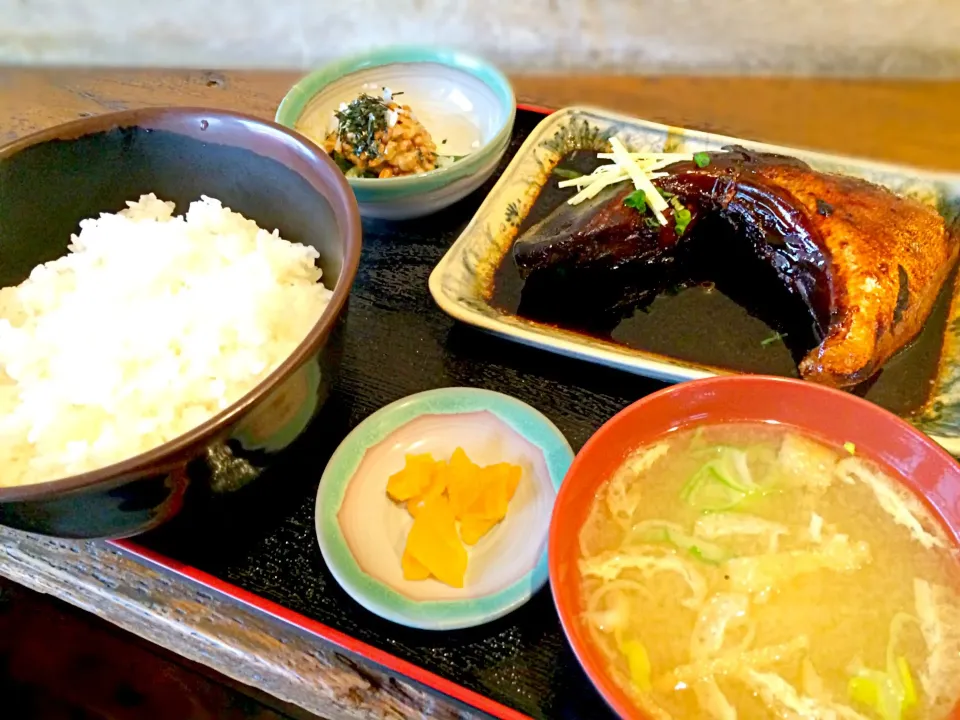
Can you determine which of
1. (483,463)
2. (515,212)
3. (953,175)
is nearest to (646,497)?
(483,463)

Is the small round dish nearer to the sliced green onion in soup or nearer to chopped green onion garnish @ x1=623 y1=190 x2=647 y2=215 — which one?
the sliced green onion in soup

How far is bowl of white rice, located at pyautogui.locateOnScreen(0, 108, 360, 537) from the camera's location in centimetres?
133

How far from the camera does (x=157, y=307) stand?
5.35 ft

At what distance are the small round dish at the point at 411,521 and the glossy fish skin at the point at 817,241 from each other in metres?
0.54

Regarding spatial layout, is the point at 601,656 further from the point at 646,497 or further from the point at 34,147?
the point at 34,147

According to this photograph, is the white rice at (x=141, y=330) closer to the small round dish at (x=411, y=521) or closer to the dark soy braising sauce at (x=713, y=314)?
the small round dish at (x=411, y=521)

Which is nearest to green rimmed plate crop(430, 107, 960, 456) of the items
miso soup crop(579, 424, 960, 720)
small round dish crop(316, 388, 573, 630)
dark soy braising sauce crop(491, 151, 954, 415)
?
dark soy braising sauce crop(491, 151, 954, 415)

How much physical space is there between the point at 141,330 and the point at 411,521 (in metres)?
0.69

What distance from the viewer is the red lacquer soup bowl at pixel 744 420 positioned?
1.23 metres

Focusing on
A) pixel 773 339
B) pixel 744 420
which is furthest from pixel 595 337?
pixel 744 420

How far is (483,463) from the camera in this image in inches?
63.6

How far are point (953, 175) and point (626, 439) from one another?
50.9 inches

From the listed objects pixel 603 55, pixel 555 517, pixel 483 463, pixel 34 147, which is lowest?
pixel 483 463

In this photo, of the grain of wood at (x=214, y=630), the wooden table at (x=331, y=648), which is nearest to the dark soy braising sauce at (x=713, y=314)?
the wooden table at (x=331, y=648)
